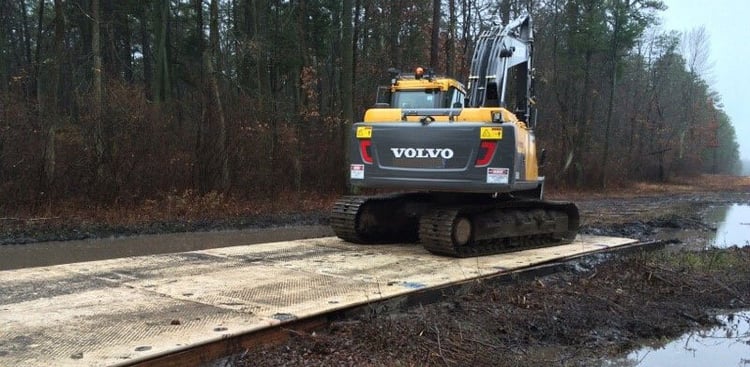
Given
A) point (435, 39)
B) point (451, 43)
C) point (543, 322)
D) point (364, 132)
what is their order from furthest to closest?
point (451, 43)
point (435, 39)
point (364, 132)
point (543, 322)

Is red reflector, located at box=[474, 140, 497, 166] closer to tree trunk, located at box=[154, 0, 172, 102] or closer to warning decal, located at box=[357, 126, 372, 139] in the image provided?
warning decal, located at box=[357, 126, 372, 139]

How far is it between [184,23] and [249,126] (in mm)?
14956

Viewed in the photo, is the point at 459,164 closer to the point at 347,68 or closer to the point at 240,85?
the point at 347,68

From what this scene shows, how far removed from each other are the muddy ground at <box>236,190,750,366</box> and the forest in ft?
34.8

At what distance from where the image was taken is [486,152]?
823 centimetres

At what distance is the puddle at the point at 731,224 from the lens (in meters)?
14.3

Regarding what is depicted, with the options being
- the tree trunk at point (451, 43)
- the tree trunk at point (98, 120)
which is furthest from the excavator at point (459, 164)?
the tree trunk at point (451, 43)

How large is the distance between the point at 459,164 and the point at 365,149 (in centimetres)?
147

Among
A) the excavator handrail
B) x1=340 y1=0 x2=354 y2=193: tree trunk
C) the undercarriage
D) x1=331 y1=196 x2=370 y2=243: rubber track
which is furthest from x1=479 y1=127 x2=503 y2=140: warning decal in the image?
x1=340 y1=0 x2=354 y2=193: tree trunk

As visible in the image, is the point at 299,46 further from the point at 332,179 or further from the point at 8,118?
the point at 8,118

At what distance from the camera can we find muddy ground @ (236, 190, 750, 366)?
4688mm

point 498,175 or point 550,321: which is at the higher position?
point 498,175

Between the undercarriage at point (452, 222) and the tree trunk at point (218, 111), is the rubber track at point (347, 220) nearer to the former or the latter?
the undercarriage at point (452, 222)

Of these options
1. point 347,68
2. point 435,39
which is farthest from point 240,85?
point 435,39
